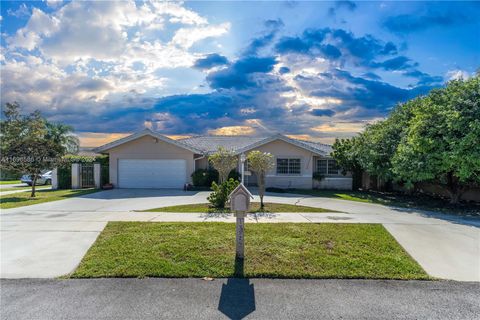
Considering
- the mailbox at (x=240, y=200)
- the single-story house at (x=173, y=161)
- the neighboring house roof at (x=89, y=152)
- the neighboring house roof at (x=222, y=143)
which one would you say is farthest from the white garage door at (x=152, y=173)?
the mailbox at (x=240, y=200)

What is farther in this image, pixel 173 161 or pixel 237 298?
pixel 173 161

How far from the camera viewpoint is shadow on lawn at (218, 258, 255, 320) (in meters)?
4.03

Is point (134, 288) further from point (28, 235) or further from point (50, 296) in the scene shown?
point (28, 235)

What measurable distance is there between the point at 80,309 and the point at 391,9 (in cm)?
1290

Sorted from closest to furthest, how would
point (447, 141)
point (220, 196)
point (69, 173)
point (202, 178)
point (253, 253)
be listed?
point (253, 253), point (220, 196), point (447, 141), point (202, 178), point (69, 173)

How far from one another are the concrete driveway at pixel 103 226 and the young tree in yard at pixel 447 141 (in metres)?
2.52

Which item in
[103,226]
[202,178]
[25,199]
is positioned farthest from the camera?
[202,178]

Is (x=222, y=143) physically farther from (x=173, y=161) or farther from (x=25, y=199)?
(x=25, y=199)

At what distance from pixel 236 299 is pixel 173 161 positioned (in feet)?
51.4

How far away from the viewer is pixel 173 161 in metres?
19.2

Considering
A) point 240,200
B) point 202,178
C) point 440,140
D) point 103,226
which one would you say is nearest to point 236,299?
point 240,200

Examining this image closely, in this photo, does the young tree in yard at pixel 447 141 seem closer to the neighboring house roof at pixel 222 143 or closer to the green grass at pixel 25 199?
the neighboring house roof at pixel 222 143

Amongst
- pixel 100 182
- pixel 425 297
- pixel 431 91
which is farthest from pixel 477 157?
pixel 100 182

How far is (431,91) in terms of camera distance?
543 inches
